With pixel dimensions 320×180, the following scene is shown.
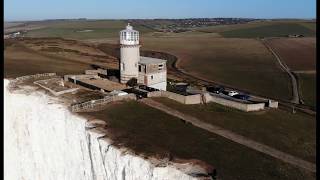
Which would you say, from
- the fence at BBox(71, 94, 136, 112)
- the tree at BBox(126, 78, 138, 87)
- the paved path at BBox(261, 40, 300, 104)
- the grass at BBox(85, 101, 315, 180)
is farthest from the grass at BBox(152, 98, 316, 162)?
the paved path at BBox(261, 40, 300, 104)

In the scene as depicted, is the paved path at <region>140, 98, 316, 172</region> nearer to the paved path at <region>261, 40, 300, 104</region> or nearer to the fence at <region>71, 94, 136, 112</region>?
the fence at <region>71, 94, 136, 112</region>

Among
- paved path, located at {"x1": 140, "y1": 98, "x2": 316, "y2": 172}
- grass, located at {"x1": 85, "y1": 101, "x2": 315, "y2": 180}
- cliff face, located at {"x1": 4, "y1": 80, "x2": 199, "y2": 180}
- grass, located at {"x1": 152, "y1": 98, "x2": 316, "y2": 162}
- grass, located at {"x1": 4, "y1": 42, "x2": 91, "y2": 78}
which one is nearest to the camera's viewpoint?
grass, located at {"x1": 85, "y1": 101, "x2": 315, "y2": 180}

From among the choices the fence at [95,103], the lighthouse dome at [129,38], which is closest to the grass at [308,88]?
the lighthouse dome at [129,38]

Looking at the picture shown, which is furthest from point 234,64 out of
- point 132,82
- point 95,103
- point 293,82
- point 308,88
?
point 95,103

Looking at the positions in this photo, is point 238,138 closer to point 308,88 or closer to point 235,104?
point 235,104

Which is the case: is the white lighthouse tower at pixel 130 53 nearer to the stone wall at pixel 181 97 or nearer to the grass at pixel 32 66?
the stone wall at pixel 181 97

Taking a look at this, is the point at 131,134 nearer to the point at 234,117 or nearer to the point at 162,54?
the point at 234,117
